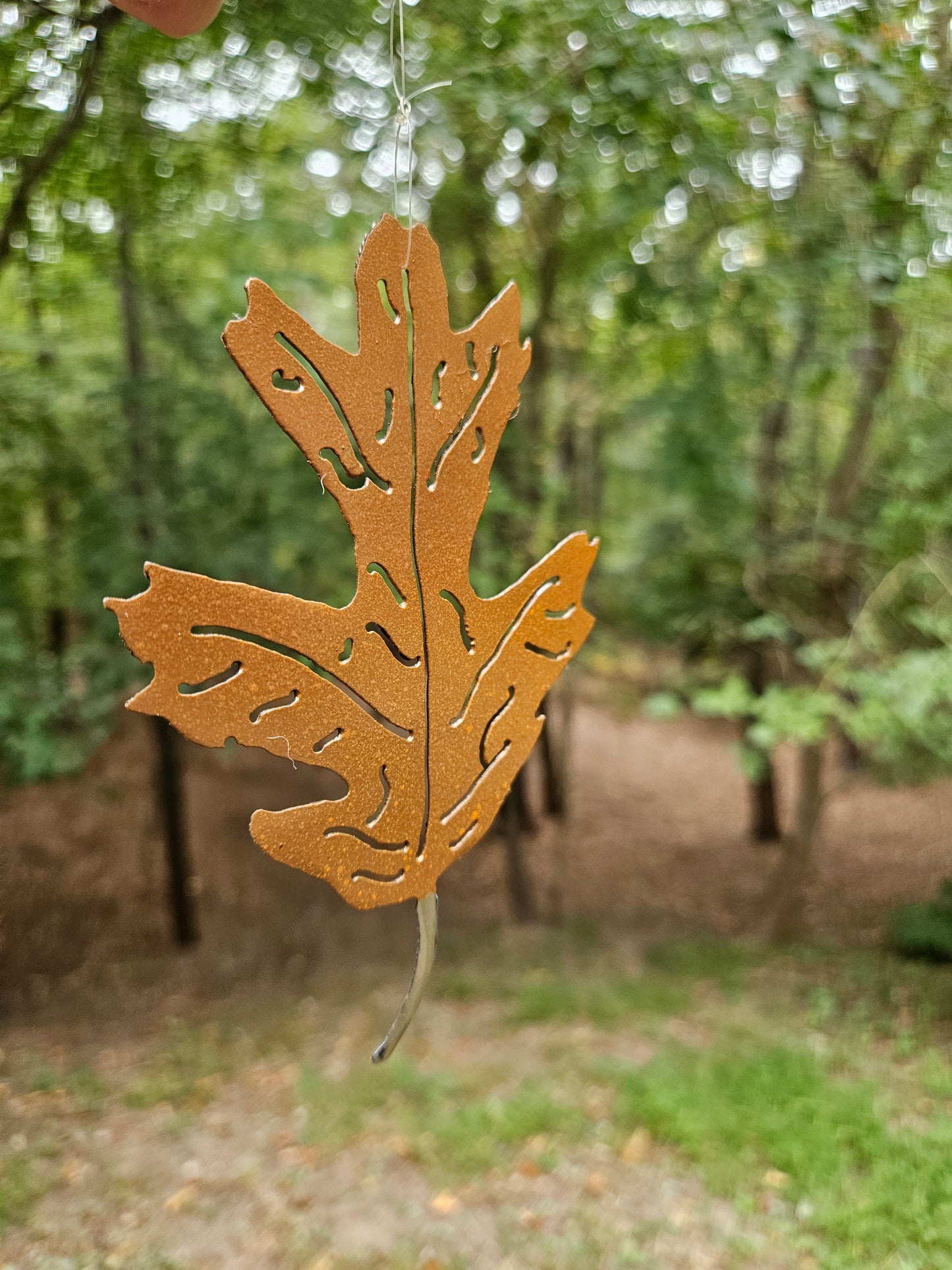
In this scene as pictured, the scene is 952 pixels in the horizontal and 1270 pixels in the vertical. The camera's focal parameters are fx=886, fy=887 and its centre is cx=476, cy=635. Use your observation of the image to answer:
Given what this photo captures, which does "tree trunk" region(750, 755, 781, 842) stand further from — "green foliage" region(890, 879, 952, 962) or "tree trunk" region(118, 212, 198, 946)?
"tree trunk" region(118, 212, 198, 946)

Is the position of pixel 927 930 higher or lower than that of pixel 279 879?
higher

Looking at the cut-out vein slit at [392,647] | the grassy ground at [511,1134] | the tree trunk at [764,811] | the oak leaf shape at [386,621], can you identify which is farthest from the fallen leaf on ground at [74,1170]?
the tree trunk at [764,811]

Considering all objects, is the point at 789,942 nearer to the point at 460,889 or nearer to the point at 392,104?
the point at 460,889

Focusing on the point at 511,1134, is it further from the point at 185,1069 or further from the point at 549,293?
the point at 549,293

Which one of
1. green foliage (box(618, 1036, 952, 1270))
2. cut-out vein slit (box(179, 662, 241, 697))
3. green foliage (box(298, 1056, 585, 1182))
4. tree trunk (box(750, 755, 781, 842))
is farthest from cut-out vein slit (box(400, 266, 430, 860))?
tree trunk (box(750, 755, 781, 842))

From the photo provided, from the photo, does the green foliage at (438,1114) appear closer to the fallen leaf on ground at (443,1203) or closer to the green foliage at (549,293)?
the fallen leaf on ground at (443,1203)

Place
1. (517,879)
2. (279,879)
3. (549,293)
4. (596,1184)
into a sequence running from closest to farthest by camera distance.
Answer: (596,1184)
(549,293)
(517,879)
(279,879)

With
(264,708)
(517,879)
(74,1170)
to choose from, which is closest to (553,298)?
(517,879)
